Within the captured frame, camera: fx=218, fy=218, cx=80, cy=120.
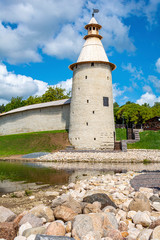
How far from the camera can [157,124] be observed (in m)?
41.1

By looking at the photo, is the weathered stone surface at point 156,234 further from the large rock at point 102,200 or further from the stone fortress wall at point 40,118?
the stone fortress wall at point 40,118

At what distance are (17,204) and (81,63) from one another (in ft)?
85.3

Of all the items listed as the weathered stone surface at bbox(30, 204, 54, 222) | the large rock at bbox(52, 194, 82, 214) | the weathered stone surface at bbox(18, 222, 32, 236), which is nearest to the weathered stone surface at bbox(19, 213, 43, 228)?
the weathered stone surface at bbox(18, 222, 32, 236)

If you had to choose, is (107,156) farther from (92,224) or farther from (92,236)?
(92,236)

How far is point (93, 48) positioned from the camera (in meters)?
32.0

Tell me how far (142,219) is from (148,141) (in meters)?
25.1

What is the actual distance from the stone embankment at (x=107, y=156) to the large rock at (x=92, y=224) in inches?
691

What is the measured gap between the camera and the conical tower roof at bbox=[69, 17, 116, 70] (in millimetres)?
31203

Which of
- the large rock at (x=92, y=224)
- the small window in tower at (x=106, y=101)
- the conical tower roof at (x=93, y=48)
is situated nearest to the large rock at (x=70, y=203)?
the large rock at (x=92, y=224)

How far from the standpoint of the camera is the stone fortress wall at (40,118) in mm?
35688

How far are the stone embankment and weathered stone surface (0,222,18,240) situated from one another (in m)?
18.2

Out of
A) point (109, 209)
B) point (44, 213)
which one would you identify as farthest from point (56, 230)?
point (109, 209)

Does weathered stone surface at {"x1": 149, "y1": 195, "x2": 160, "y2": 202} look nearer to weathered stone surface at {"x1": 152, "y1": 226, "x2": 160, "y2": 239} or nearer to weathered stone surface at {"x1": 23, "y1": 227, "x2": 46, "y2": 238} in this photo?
weathered stone surface at {"x1": 152, "y1": 226, "x2": 160, "y2": 239}

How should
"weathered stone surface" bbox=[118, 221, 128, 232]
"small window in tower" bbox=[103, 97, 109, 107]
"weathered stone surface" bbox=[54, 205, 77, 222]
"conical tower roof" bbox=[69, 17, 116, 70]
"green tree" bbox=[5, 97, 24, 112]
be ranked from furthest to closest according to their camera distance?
"green tree" bbox=[5, 97, 24, 112] → "conical tower roof" bbox=[69, 17, 116, 70] → "small window in tower" bbox=[103, 97, 109, 107] → "weathered stone surface" bbox=[54, 205, 77, 222] → "weathered stone surface" bbox=[118, 221, 128, 232]
